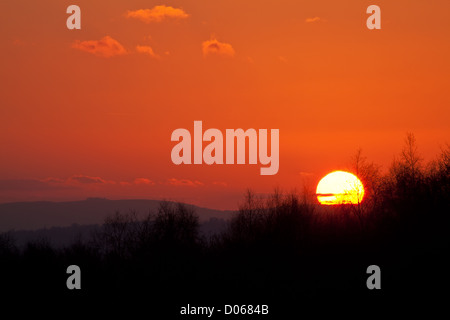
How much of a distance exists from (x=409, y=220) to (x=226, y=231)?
26186 millimetres

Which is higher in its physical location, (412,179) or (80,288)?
(412,179)

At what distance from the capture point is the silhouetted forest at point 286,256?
37.9 m

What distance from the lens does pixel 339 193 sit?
188 ft

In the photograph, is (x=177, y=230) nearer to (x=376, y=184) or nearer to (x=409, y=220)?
(x=376, y=184)

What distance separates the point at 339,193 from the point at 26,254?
3795cm

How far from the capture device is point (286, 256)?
48344 mm

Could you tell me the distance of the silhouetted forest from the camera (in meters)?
37.9
